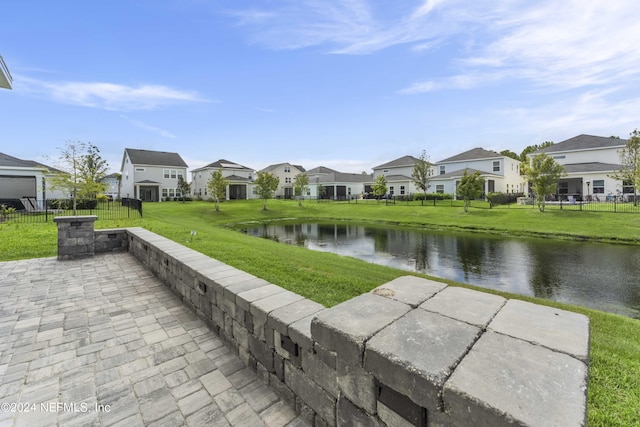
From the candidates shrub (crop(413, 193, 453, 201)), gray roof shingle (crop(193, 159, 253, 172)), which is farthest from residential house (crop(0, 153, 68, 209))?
shrub (crop(413, 193, 453, 201))

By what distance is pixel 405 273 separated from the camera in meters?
8.31

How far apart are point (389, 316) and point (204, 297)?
2880 mm

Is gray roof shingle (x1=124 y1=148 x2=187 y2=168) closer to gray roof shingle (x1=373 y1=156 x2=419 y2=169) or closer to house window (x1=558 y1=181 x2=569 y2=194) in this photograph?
gray roof shingle (x1=373 y1=156 x2=419 y2=169)

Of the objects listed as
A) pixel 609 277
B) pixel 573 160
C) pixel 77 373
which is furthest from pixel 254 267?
pixel 573 160

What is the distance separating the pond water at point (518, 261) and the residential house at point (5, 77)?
1183 cm

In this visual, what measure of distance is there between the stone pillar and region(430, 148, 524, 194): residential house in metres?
33.6

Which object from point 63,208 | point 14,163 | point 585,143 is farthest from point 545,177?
point 14,163

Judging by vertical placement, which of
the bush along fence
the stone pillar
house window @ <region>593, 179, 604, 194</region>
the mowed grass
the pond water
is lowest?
the pond water

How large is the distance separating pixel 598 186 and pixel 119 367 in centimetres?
3975

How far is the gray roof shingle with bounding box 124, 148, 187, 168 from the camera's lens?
3968 cm

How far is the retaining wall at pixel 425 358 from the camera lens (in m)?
1.00

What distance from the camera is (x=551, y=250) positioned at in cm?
1265

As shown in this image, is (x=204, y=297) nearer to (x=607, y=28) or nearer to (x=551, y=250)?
(x=607, y=28)

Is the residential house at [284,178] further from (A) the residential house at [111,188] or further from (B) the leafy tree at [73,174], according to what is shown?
(B) the leafy tree at [73,174]
